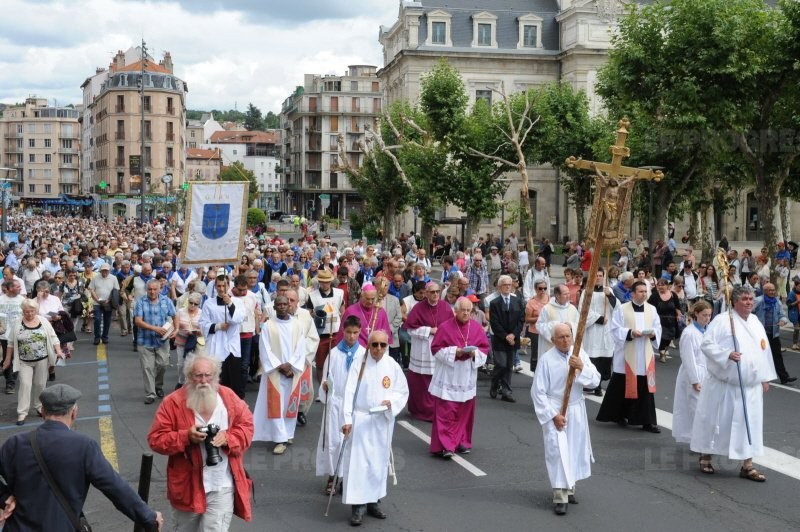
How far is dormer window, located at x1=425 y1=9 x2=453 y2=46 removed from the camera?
54.3 metres

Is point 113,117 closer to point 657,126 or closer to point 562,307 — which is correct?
point 657,126

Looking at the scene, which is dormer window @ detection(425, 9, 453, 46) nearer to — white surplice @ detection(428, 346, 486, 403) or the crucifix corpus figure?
white surplice @ detection(428, 346, 486, 403)

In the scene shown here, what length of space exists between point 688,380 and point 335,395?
13.2 ft

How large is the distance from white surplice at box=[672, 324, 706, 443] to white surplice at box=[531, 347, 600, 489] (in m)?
2.08

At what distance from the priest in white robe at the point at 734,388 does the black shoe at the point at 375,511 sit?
3.40 meters

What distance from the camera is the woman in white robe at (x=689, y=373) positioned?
9.70 metres

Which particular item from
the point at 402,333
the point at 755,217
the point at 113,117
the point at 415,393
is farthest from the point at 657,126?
the point at 113,117

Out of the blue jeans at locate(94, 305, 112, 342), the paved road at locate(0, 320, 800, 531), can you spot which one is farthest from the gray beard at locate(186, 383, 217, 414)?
the blue jeans at locate(94, 305, 112, 342)

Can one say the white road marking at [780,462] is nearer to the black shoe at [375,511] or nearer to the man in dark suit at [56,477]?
the black shoe at [375,511]

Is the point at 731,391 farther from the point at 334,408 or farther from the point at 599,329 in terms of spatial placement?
the point at 599,329

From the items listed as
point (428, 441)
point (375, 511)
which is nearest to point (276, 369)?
point (428, 441)

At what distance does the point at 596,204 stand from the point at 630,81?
51.6 feet

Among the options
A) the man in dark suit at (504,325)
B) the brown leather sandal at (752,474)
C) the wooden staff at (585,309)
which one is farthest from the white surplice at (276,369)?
the brown leather sandal at (752,474)

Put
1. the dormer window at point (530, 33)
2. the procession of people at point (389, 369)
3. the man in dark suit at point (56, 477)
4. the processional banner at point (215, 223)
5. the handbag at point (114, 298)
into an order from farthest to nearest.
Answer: the dormer window at point (530, 33) → the handbag at point (114, 298) → the processional banner at point (215, 223) → the procession of people at point (389, 369) → the man in dark suit at point (56, 477)
